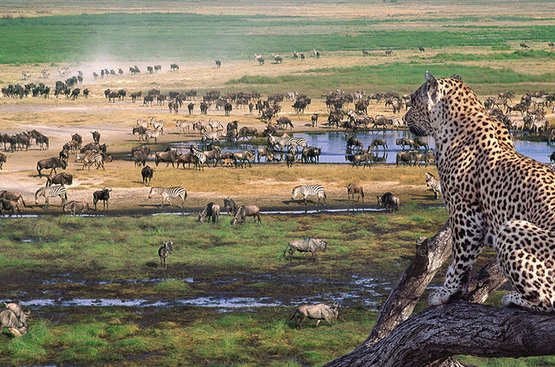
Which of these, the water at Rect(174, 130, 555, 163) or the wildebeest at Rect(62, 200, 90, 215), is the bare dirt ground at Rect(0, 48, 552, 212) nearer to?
the wildebeest at Rect(62, 200, 90, 215)

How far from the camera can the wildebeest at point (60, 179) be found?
141ft

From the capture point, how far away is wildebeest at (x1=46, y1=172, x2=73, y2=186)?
4284 centimetres

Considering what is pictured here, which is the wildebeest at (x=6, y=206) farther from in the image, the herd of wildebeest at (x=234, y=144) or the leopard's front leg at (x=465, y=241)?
the leopard's front leg at (x=465, y=241)

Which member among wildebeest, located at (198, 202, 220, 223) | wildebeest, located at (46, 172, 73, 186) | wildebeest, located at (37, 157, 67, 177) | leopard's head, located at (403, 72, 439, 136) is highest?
leopard's head, located at (403, 72, 439, 136)

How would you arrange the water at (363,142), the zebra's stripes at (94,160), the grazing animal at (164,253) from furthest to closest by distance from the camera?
1. the water at (363,142)
2. the zebra's stripes at (94,160)
3. the grazing animal at (164,253)

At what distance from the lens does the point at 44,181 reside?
148 ft

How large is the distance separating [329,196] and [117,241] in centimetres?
1190

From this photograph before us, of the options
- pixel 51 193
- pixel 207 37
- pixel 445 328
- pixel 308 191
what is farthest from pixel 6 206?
pixel 207 37

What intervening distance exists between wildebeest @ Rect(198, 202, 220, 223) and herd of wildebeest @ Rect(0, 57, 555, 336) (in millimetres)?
35

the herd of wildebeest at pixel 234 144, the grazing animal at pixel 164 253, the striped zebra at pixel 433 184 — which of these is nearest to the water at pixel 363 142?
the herd of wildebeest at pixel 234 144

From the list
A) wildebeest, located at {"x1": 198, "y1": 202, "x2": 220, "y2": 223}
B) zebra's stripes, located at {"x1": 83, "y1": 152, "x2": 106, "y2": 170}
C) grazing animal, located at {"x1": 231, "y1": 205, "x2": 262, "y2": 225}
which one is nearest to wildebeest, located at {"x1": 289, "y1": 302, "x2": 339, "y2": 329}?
grazing animal, located at {"x1": 231, "y1": 205, "x2": 262, "y2": 225}

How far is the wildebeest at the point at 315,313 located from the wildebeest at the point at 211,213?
12786mm

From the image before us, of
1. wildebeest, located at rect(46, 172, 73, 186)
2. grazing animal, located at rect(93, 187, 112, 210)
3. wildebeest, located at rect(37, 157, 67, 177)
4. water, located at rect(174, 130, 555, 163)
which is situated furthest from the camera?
water, located at rect(174, 130, 555, 163)

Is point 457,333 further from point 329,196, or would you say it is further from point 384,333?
point 329,196
